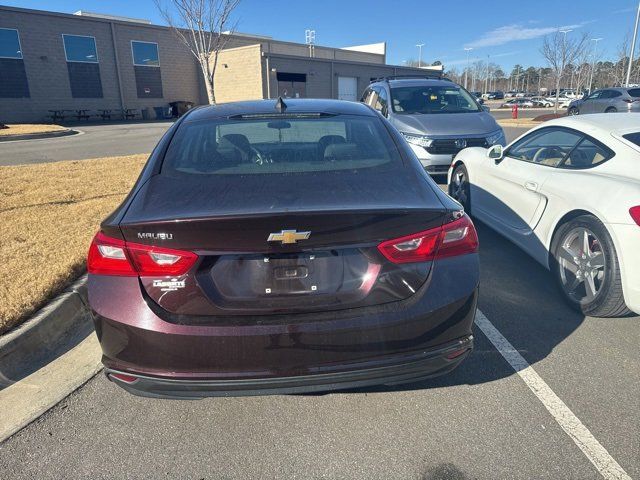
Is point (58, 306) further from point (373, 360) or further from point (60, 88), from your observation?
point (60, 88)

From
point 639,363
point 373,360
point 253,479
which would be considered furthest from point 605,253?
point 253,479

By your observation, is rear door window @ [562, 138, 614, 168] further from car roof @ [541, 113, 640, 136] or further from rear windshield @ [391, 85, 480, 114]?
rear windshield @ [391, 85, 480, 114]

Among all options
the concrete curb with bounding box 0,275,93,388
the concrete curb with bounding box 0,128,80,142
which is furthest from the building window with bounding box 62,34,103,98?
the concrete curb with bounding box 0,275,93,388

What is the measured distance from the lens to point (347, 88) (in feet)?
129

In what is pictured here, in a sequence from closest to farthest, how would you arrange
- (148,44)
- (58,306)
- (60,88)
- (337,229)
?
(337,229), (58,306), (60,88), (148,44)

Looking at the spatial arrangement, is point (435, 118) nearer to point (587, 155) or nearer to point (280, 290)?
point (587, 155)

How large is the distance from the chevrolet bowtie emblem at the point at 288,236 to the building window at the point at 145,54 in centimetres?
4027

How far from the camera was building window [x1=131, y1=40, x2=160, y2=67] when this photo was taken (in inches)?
1437

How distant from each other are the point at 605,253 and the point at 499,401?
58.7 inches

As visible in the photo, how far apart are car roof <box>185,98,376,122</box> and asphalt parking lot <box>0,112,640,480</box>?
186 centimetres

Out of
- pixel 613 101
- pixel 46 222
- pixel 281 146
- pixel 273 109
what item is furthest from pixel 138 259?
pixel 613 101

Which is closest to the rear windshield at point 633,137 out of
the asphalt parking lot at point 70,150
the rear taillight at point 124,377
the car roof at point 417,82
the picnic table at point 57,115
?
the rear taillight at point 124,377

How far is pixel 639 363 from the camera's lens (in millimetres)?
2914

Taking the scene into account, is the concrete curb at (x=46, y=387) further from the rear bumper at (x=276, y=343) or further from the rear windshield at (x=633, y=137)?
the rear windshield at (x=633, y=137)
